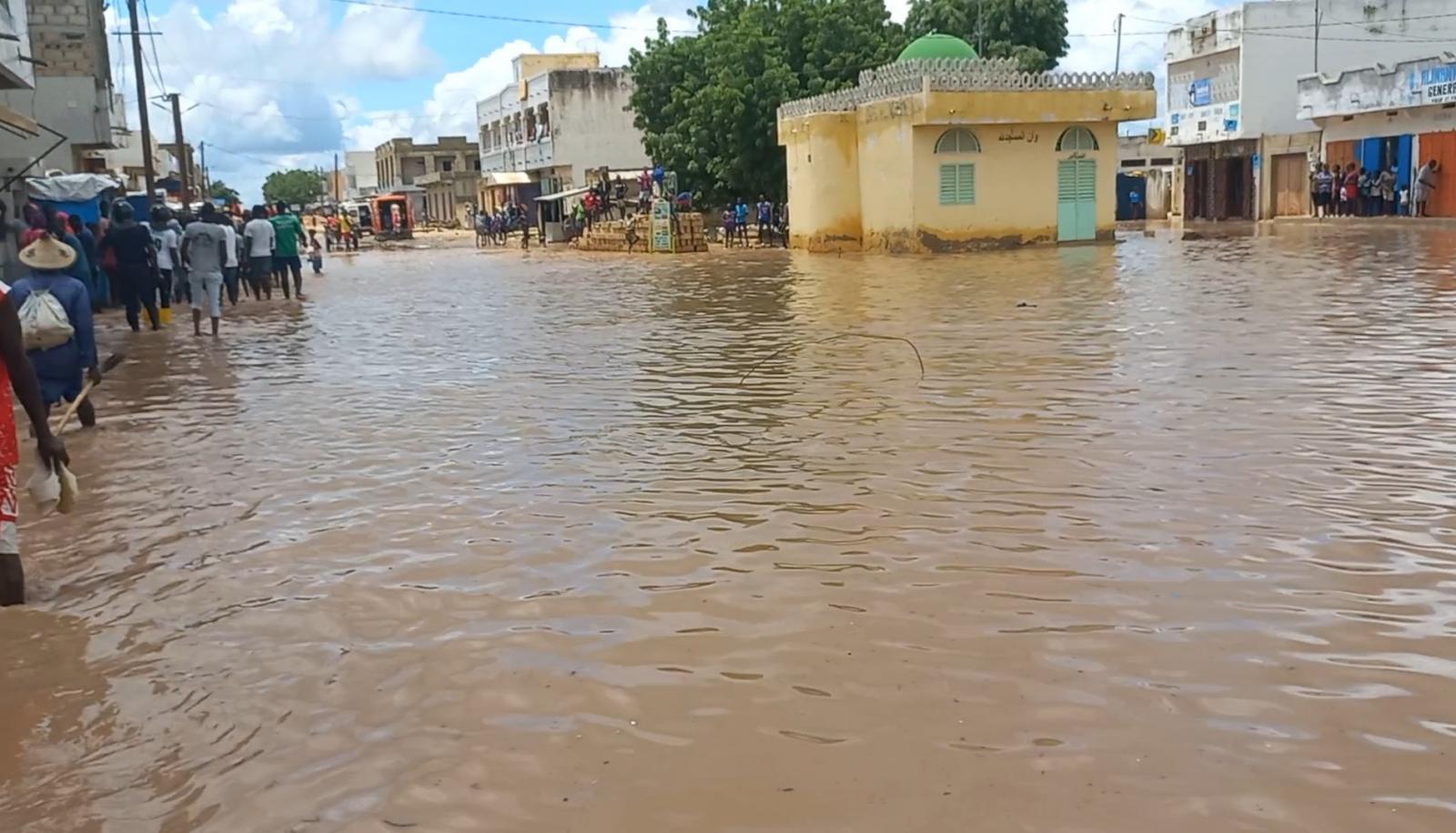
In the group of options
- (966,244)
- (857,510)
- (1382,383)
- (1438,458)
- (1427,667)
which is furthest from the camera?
(966,244)

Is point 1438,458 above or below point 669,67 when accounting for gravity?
below

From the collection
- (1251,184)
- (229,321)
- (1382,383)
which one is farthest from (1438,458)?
(1251,184)

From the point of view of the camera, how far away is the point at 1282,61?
38625 mm

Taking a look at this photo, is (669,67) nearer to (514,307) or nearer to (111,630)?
(514,307)

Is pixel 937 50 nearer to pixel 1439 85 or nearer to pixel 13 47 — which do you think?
pixel 1439 85

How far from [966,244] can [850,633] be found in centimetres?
2380

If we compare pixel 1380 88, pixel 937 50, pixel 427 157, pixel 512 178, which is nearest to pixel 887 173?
pixel 937 50

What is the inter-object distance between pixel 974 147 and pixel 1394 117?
13.4m

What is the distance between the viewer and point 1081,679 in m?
3.84

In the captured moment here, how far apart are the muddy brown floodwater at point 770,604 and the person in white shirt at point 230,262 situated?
7.42 m

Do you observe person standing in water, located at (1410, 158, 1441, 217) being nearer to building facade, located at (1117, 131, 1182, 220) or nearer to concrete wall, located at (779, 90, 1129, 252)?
concrete wall, located at (779, 90, 1129, 252)

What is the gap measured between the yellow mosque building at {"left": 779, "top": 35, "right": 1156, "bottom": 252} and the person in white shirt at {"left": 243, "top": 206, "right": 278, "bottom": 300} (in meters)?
13.3

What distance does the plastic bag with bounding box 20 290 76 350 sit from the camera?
7.86 meters

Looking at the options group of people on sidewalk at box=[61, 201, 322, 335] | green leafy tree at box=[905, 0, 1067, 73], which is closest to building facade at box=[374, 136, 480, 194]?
green leafy tree at box=[905, 0, 1067, 73]
